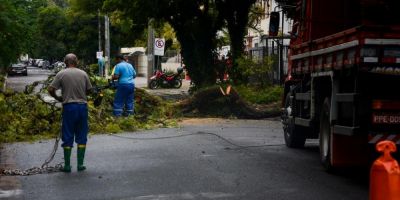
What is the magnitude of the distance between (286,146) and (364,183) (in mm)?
4482

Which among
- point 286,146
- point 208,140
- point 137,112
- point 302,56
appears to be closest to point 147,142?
point 208,140

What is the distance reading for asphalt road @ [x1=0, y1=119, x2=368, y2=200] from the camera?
8867 mm

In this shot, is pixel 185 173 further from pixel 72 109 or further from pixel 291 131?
pixel 291 131

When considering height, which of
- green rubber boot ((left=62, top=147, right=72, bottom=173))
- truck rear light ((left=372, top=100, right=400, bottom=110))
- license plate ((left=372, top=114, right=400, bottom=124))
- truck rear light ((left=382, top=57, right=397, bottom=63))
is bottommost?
green rubber boot ((left=62, top=147, right=72, bottom=173))

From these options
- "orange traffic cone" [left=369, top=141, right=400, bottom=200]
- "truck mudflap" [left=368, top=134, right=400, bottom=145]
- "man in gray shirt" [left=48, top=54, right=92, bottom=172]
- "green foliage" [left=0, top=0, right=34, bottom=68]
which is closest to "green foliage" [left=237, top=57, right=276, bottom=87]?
"green foliage" [left=0, top=0, right=34, bottom=68]

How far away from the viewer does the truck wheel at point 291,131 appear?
1355cm

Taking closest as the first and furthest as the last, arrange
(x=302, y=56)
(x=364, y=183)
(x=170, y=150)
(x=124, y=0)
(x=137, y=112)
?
(x=364, y=183) → (x=302, y=56) → (x=170, y=150) → (x=137, y=112) → (x=124, y=0)

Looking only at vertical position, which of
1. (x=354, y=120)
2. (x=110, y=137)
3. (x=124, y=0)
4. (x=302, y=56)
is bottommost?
(x=110, y=137)

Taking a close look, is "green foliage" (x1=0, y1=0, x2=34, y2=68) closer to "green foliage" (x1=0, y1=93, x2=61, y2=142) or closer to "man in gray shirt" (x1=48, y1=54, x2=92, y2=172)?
"green foliage" (x1=0, y1=93, x2=61, y2=142)

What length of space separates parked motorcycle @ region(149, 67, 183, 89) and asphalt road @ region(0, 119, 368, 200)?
88.1 ft

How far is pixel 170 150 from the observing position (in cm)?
1324

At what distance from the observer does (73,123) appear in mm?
10844

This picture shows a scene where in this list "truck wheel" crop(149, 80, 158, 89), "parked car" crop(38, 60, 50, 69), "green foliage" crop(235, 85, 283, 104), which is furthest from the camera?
"parked car" crop(38, 60, 50, 69)

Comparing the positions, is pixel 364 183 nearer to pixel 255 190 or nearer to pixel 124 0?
pixel 255 190
